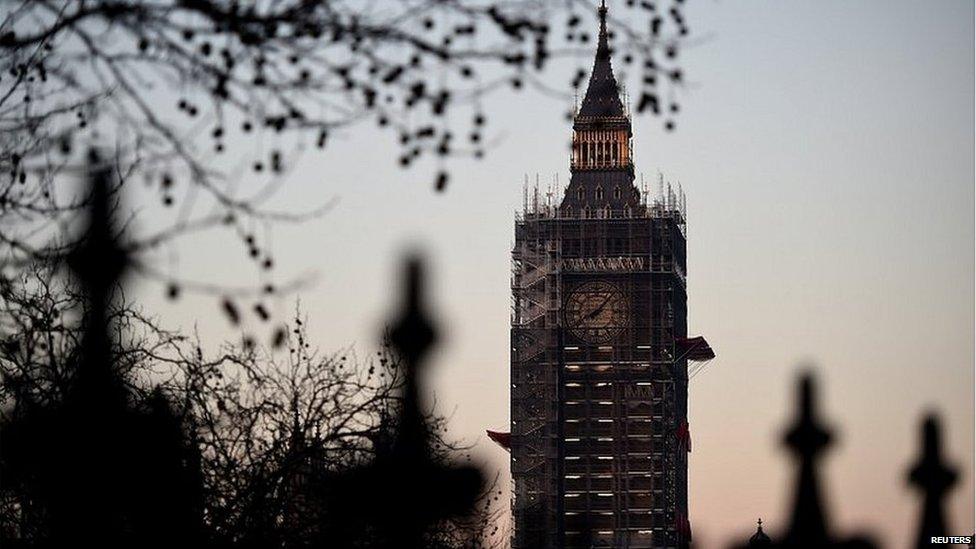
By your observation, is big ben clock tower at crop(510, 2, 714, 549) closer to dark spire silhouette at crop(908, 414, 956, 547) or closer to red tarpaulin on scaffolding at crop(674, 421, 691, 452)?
red tarpaulin on scaffolding at crop(674, 421, 691, 452)

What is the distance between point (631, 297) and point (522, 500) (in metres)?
14.9

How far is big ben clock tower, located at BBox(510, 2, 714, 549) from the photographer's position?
139250 mm

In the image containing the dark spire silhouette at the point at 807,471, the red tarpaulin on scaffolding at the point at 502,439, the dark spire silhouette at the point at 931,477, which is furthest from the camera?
the red tarpaulin on scaffolding at the point at 502,439

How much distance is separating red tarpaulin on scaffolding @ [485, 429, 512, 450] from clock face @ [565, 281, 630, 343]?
27.2ft

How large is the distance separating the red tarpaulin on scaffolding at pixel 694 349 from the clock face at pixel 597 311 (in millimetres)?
4244

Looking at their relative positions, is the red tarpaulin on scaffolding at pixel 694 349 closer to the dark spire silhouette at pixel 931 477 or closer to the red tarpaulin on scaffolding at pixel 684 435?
the red tarpaulin on scaffolding at pixel 684 435

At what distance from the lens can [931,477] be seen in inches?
376

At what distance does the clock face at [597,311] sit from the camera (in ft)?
460

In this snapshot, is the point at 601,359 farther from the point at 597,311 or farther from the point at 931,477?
the point at 931,477

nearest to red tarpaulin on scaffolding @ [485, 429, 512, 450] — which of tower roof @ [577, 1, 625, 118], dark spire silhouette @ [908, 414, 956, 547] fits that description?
tower roof @ [577, 1, 625, 118]

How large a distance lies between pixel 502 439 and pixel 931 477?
130070 mm

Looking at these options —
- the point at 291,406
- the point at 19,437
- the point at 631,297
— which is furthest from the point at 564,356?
the point at 19,437

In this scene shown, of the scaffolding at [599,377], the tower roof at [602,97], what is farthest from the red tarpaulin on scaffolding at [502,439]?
the tower roof at [602,97]

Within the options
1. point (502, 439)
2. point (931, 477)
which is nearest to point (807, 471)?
point (931, 477)
